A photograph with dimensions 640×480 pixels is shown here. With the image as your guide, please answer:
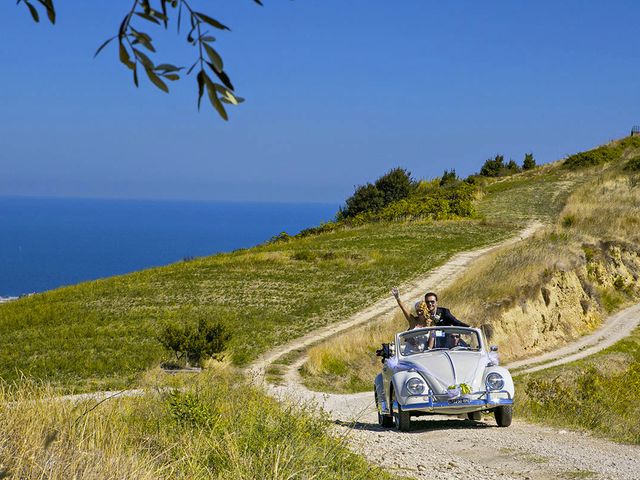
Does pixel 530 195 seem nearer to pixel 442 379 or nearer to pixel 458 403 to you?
pixel 442 379

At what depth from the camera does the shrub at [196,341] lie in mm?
23125

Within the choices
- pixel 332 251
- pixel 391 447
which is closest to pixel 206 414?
pixel 391 447

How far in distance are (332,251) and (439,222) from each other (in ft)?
39.6

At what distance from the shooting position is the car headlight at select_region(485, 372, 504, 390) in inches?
524

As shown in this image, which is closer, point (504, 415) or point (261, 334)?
point (504, 415)

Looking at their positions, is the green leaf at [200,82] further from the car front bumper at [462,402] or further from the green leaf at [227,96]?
the car front bumper at [462,402]

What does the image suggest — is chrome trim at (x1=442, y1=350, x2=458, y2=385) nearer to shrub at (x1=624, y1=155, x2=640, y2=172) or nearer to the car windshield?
the car windshield

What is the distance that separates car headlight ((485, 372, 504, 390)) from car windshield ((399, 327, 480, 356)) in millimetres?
1063

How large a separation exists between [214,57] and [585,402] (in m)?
15.0

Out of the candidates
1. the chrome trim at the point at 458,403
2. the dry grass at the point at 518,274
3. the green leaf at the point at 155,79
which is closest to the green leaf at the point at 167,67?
the green leaf at the point at 155,79

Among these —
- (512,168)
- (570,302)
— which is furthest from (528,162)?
(570,302)

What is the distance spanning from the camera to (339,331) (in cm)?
2825

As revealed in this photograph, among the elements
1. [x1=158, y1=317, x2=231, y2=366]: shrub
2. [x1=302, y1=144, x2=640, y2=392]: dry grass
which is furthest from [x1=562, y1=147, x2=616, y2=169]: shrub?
[x1=158, y1=317, x2=231, y2=366]: shrub

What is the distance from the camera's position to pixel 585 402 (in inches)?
681
